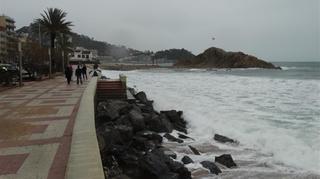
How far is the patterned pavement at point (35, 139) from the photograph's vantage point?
6.93m

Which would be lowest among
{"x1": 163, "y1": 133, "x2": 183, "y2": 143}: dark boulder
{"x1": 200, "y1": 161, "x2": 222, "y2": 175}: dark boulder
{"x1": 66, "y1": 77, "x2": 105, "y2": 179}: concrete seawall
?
{"x1": 163, "y1": 133, "x2": 183, "y2": 143}: dark boulder

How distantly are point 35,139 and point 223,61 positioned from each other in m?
130

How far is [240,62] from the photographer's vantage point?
132m

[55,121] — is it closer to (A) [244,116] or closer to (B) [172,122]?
(B) [172,122]

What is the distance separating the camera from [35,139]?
9.38 meters

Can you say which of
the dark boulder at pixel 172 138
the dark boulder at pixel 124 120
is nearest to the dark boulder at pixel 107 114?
the dark boulder at pixel 124 120

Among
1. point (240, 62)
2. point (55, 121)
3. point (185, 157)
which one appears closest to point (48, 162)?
point (55, 121)

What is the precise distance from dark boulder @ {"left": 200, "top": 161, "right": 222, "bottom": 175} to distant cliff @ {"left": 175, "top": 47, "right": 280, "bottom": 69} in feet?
393

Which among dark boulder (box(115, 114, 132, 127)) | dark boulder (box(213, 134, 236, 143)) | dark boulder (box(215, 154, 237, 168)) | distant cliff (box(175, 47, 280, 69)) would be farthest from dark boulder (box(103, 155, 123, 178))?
distant cliff (box(175, 47, 280, 69))

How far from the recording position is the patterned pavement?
6930 mm

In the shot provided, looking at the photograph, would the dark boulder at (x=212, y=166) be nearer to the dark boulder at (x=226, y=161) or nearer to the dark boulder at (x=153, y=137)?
the dark boulder at (x=226, y=161)

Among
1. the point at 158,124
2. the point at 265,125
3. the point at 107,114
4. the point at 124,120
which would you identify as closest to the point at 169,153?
the point at 124,120

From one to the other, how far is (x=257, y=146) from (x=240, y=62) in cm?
11892

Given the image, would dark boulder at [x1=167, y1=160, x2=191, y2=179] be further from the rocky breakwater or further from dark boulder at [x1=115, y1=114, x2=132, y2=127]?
dark boulder at [x1=115, y1=114, x2=132, y2=127]
